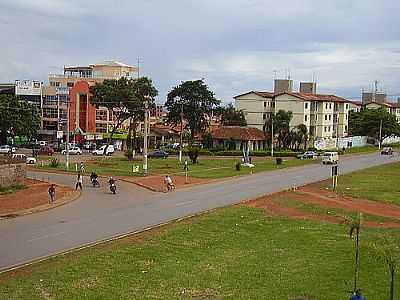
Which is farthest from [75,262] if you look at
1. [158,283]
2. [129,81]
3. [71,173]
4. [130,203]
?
[129,81]

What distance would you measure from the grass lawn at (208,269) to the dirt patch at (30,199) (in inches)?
377

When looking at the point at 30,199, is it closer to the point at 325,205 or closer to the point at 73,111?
the point at 325,205

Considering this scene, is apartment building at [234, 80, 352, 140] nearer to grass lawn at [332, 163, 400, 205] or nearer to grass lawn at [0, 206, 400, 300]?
grass lawn at [332, 163, 400, 205]

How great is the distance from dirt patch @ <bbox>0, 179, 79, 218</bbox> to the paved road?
0.95 metres

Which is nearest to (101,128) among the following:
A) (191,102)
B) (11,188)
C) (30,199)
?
(191,102)

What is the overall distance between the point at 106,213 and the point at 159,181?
17.3 meters

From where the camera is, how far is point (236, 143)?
304 feet

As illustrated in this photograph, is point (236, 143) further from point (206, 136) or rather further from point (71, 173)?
point (71, 173)

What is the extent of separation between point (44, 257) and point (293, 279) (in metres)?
8.52

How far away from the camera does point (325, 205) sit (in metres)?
37.0

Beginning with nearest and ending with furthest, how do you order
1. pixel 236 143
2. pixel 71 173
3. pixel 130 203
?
pixel 130 203, pixel 71 173, pixel 236 143

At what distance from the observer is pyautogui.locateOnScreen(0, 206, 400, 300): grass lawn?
1727cm

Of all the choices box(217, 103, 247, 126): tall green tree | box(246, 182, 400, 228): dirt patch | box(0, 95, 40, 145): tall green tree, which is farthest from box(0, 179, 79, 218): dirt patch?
box(217, 103, 247, 126): tall green tree

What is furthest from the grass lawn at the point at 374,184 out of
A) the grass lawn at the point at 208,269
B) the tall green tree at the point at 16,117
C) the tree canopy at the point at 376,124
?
the tree canopy at the point at 376,124
